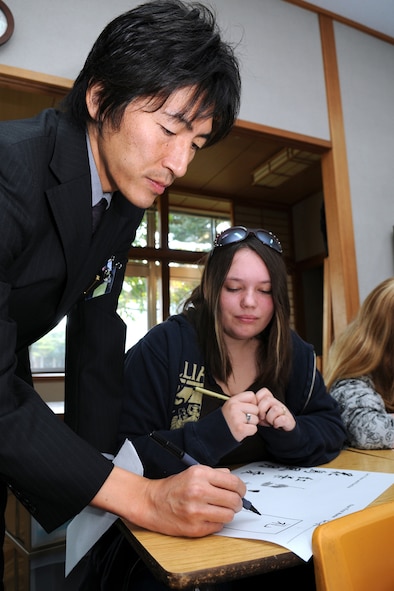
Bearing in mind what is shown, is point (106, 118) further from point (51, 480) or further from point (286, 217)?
point (286, 217)

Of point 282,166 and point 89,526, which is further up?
point 282,166

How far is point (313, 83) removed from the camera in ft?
10.9

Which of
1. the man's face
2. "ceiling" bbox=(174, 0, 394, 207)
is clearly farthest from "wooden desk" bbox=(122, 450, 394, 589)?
"ceiling" bbox=(174, 0, 394, 207)

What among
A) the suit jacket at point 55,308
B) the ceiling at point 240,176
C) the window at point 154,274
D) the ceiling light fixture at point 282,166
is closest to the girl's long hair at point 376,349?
the suit jacket at point 55,308

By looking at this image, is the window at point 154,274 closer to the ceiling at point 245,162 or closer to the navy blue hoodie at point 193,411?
the ceiling at point 245,162

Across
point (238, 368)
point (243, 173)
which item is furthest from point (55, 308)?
point (243, 173)

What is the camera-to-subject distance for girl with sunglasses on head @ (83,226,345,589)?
110 centimetres

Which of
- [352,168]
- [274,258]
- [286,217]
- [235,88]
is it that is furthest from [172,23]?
[286,217]

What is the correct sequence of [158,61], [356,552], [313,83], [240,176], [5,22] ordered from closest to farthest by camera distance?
1. [356,552]
2. [158,61]
3. [5,22]
4. [313,83]
5. [240,176]

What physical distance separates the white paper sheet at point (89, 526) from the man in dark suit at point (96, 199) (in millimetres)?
69

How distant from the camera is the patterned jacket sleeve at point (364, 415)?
51.8 inches

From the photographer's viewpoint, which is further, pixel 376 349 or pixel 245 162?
pixel 245 162

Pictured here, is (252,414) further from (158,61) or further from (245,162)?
(245,162)

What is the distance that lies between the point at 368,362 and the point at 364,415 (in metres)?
0.25
